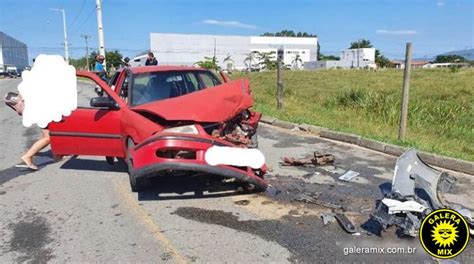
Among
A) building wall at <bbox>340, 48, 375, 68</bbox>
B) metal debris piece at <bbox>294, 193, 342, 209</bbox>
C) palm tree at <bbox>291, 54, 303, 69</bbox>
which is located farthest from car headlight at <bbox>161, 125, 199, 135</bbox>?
building wall at <bbox>340, 48, 375, 68</bbox>

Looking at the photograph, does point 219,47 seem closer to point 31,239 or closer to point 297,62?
point 297,62

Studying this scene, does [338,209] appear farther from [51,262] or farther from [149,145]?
[51,262]

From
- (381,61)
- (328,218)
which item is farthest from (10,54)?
(328,218)

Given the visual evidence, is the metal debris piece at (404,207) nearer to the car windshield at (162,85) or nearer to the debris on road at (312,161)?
the debris on road at (312,161)

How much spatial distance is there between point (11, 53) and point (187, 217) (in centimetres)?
14429

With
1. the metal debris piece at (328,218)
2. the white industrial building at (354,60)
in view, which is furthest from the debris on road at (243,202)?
the white industrial building at (354,60)

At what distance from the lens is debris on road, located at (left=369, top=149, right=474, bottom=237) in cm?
359

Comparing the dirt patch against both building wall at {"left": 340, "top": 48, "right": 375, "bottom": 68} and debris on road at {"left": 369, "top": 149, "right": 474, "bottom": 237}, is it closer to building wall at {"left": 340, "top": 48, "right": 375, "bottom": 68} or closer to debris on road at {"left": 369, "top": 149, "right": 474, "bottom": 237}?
debris on road at {"left": 369, "top": 149, "right": 474, "bottom": 237}

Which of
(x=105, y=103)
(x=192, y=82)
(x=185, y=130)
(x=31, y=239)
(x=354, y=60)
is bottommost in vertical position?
(x=31, y=239)

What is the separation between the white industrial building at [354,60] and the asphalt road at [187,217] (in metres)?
97.3

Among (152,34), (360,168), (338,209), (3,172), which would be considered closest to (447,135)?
(360,168)

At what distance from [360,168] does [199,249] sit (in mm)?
3405

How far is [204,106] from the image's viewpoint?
471 centimetres

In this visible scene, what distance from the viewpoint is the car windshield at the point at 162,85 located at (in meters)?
5.29
